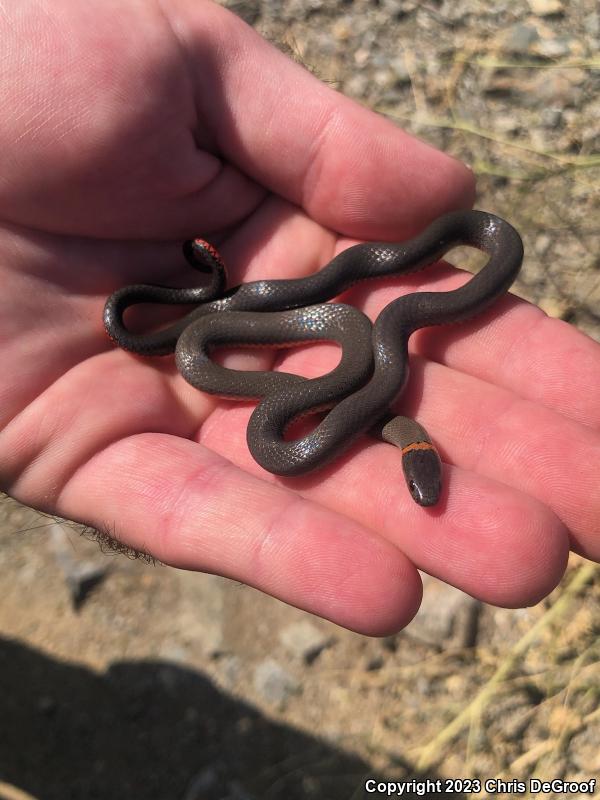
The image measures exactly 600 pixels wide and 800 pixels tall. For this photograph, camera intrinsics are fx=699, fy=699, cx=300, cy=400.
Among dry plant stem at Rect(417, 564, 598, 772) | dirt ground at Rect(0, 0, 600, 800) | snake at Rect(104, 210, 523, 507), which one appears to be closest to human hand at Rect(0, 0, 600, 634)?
snake at Rect(104, 210, 523, 507)

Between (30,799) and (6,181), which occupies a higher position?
(6,181)

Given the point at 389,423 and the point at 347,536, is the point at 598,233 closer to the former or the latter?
the point at 389,423

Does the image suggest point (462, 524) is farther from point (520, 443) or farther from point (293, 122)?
point (293, 122)

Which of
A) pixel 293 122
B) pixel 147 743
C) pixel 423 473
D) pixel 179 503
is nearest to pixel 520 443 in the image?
pixel 423 473

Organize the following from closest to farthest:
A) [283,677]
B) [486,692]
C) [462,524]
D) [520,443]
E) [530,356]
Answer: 1. [462,524]
2. [520,443]
3. [530,356]
4. [486,692]
5. [283,677]

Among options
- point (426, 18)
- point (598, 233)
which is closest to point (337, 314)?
point (598, 233)

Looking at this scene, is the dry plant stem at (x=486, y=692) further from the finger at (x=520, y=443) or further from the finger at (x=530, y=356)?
the finger at (x=530, y=356)
